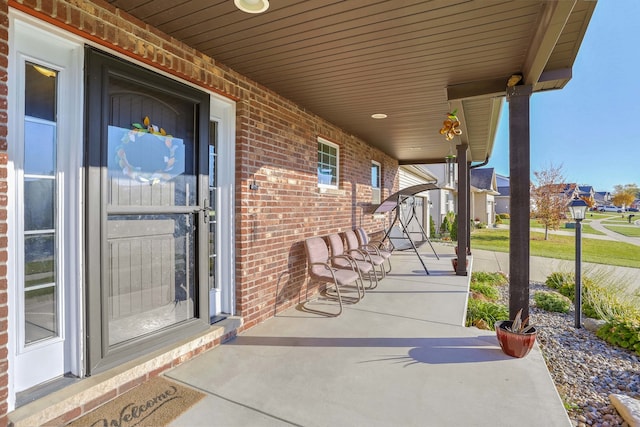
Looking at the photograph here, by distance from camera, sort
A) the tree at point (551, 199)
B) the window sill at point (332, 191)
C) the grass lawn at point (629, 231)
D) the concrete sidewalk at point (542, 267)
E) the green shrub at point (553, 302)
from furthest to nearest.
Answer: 1. the grass lawn at point (629, 231)
2. the tree at point (551, 199)
3. the concrete sidewalk at point (542, 267)
4. the green shrub at point (553, 302)
5. the window sill at point (332, 191)

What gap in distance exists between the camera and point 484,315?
183 inches

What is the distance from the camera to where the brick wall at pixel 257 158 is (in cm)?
219

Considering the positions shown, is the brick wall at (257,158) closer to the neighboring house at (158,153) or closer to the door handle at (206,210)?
the neighboring house at (158,153)

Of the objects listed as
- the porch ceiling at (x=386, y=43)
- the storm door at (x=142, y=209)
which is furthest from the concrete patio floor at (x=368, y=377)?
the porch ceiling at (x=386, y=43)

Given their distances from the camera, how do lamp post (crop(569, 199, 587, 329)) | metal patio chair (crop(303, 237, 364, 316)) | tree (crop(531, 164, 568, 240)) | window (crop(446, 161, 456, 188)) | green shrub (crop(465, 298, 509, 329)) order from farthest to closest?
tree (crop(531, 164, 568, 240)) < window (crop(446, 161, 456, 188)) < lamp post (crop(569, 199, 587, 329)) < green shrub (crop(465, 298, 509, 329)) < metal patio chair (crop(303, 237, 364, 316))

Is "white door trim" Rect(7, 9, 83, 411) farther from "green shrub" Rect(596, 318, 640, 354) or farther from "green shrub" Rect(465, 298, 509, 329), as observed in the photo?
"green shrub" Rect(596, 318, 640, 354)

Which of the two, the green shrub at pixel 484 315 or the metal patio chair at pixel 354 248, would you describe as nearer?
the green shrub at pixel 484 315

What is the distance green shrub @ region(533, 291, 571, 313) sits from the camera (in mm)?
5555

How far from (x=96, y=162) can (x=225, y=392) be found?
1854 millimetres

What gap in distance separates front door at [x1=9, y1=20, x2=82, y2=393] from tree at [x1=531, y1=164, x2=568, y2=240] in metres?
19.4

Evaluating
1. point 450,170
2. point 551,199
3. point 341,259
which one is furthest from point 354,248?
point 551,199

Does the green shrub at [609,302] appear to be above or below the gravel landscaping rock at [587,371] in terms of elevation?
above

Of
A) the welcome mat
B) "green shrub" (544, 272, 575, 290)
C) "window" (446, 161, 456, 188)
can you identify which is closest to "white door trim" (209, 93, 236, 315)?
the welcome mat

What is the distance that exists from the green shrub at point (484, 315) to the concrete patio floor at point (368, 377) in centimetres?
66
